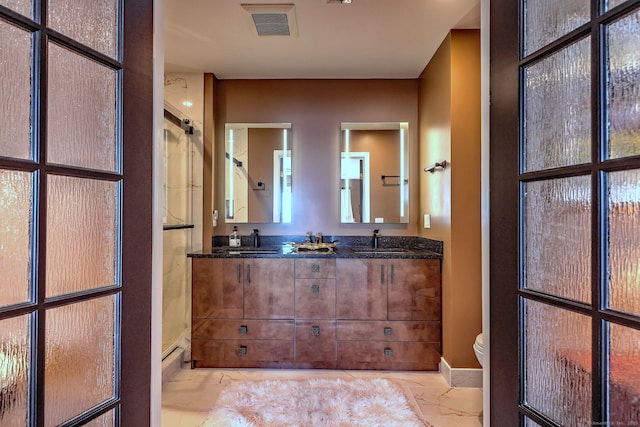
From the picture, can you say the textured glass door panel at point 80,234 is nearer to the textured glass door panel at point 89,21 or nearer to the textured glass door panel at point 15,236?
the textured glass door panel at point 15,236

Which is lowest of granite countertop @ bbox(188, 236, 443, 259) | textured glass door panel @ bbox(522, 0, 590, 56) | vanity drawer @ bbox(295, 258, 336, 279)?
vanity drawer @ bbox(295, 258, 336, 279)

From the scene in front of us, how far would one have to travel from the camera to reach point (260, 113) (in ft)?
10.6

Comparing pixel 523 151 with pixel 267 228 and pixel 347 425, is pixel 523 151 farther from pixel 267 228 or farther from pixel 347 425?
pixel 267 228

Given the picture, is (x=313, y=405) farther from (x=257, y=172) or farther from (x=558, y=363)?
(x=257, y=172)

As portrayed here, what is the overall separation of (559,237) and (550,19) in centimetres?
52

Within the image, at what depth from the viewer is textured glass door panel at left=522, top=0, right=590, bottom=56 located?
78 centimetres

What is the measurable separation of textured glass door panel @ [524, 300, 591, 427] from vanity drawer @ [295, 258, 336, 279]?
1847mm

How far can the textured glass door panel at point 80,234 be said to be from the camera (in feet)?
2.66

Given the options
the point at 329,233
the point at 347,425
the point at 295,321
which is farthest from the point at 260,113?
the point at 347,425

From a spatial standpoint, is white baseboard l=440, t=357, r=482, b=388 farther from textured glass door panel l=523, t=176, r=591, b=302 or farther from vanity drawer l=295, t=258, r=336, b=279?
textured glass door panel l=523, t=176, r=591, b=302

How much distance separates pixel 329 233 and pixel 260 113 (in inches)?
49.1

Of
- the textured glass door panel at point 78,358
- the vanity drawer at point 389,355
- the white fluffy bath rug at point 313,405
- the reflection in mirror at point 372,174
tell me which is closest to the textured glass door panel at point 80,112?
the textured glass door panel at point 78,358

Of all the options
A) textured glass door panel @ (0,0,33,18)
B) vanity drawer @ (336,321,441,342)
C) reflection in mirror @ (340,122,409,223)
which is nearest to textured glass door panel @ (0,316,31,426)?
textured glass door panel @ (0,0,33,18)

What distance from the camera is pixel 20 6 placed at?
73 cm
